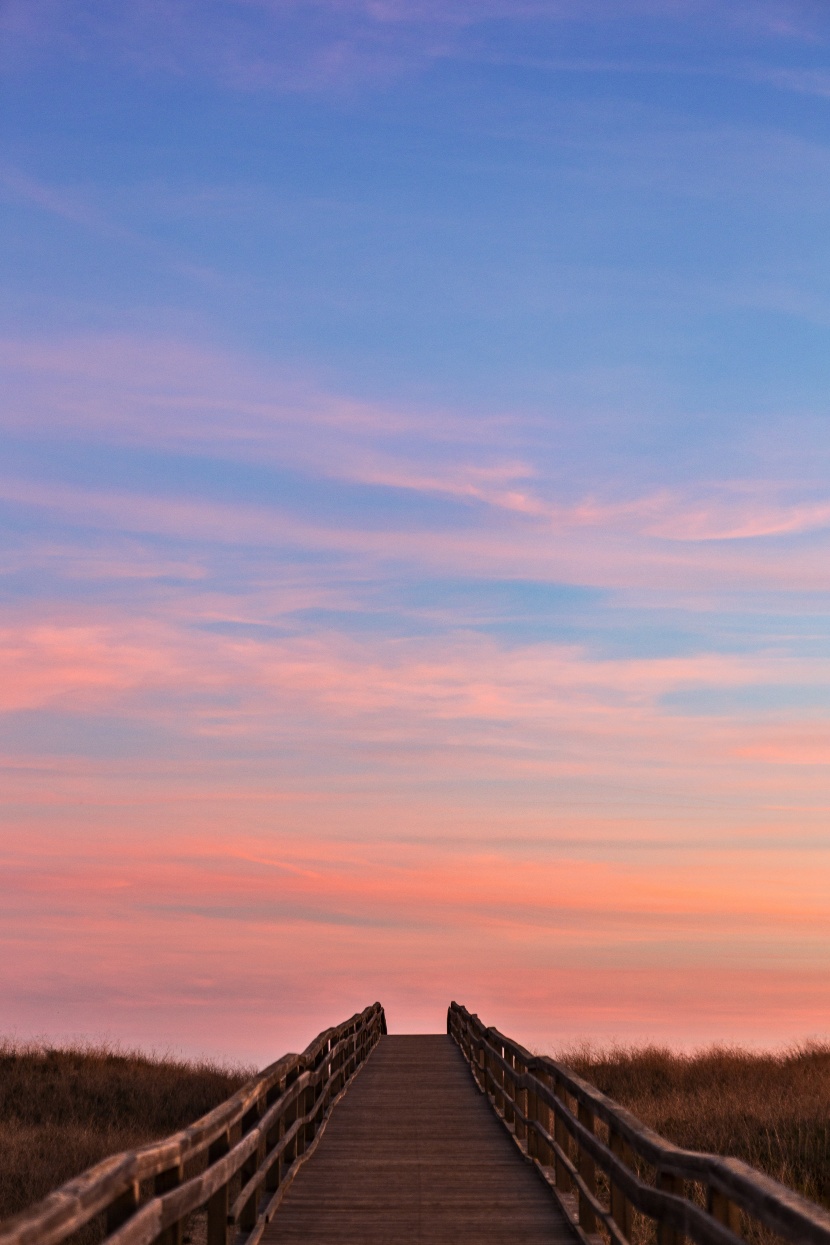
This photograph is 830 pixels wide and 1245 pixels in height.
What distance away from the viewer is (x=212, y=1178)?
7660 millimetres

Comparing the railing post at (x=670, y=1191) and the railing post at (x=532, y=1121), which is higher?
the railing post at (x=532, y=1121)

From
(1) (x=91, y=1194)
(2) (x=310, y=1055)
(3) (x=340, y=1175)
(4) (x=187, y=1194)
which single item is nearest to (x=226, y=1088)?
(2) (x=310, y=1055)

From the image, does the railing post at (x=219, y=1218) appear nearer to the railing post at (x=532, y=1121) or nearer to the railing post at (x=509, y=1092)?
the railing post at (x=532, y=1121)

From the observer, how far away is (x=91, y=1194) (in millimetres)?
5047

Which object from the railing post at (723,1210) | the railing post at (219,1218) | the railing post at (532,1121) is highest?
the railing post at (532,1121)

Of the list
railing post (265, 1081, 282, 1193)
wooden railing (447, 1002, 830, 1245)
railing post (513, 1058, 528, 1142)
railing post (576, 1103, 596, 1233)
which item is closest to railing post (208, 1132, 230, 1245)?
railing post (265, 1081, 282, 1193)

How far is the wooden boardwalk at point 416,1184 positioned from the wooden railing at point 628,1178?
0.93 feet

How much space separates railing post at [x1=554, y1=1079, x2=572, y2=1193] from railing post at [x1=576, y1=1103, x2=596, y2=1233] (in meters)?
0.92

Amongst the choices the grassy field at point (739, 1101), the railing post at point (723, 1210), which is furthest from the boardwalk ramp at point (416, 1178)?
the grassy field at point (739, 1101)

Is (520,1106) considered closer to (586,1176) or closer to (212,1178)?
(586,1176)

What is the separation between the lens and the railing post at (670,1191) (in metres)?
6.61

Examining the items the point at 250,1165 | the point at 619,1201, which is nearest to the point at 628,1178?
the point at 619,1201

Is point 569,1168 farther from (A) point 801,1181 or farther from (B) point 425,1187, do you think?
(A) point 801,1181

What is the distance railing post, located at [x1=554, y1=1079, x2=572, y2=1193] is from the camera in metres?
11.0
